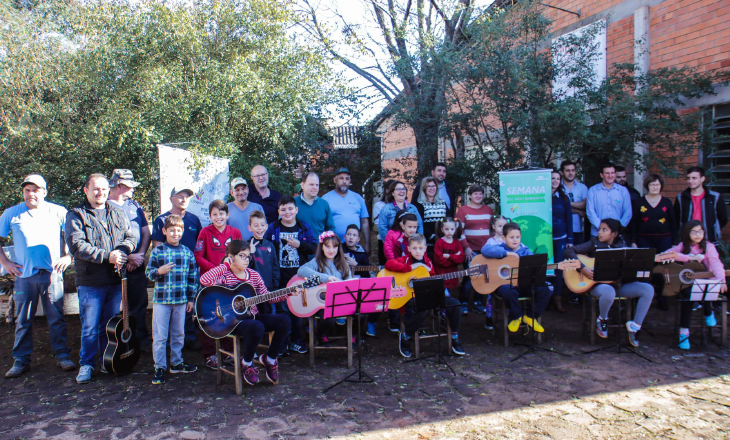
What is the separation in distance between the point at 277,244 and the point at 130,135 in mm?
2849

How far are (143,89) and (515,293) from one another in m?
5.63

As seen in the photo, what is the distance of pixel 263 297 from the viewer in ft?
15.6

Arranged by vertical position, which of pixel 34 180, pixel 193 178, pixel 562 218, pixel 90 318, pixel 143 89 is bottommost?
pixel 90 318

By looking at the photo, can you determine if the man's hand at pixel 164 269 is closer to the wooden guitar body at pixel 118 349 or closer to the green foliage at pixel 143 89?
the wooden guitar body at pixel 118 349

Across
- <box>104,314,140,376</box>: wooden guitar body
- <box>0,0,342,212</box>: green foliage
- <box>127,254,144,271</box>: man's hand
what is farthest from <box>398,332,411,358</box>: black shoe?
<box>0,0,342,212</box>: green foliage

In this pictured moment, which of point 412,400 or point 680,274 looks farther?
point 680,274

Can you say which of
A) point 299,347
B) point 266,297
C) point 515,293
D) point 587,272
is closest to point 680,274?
point 587,272

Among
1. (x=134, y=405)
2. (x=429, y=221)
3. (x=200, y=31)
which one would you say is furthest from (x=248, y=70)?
(x=134, y=405)

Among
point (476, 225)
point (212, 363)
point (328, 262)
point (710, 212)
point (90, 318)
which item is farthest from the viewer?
point (476, 225)

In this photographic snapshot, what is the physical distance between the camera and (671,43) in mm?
9078

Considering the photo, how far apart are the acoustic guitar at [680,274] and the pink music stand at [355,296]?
3.38 metres

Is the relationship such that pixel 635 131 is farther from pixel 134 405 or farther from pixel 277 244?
pixel 134 405

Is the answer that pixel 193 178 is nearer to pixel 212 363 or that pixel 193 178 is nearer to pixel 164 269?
pixel 164 269

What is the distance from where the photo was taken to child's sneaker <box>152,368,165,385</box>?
488 cm
